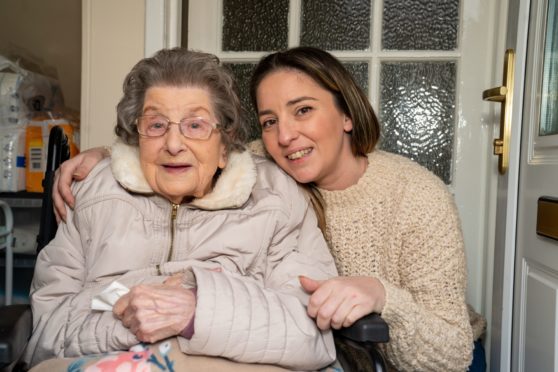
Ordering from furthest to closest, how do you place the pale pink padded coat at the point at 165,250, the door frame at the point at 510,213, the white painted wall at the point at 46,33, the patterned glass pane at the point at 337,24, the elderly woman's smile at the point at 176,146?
1. the white painted wall at the point at 46,33
2. the patterned glass pane at the point at 337,24
3. the door frame at the point at 510,213
4. the elderly woman's smile at the point at 176,146
5. the pale pink padded coat at the point at 165,250

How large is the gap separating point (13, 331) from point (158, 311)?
0.29 meters

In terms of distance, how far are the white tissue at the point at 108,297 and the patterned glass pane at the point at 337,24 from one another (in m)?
1.38

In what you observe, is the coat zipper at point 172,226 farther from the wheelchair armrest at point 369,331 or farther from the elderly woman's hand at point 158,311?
the wheelchair armrest at point 369,331

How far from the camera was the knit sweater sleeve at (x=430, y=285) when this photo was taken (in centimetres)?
145

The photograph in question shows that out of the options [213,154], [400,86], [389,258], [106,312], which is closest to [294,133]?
[213,154]

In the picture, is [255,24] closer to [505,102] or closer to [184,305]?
[505,102]

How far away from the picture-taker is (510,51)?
1.89 m

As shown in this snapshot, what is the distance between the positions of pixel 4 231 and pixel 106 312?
1.35 metres

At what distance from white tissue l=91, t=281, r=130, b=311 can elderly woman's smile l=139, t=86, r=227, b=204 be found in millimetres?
280

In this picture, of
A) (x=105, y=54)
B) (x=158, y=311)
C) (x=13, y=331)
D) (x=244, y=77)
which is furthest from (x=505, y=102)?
(x=13, y=331)

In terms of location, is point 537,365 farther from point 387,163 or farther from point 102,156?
point 102,156

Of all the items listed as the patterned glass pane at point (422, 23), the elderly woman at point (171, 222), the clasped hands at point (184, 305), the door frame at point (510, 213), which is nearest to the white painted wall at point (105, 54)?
the elderly woman at point (171, 222)

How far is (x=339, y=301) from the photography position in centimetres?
127

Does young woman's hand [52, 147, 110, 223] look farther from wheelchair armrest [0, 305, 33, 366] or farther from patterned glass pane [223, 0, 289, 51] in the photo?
patterned glass pane [223, 0, 289, 51]
